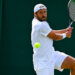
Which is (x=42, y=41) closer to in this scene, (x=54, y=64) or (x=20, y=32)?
(x=54, y=64)

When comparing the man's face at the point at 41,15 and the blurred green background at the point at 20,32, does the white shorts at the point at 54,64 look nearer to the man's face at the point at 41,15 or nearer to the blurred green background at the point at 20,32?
the man's face at the point at 41,15

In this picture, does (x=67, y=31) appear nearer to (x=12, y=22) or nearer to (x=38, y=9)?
(x=38, y=9)

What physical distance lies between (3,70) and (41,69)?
6.75ft

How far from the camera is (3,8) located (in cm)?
738

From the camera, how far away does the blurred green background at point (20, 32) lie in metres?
7.43

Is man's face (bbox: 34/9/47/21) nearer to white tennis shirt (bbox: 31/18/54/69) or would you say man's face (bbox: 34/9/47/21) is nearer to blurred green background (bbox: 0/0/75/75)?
white tennis shirt (bbox: 31/18/54/69)

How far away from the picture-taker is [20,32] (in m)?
7.50

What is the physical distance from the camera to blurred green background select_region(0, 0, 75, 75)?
24.4 feet

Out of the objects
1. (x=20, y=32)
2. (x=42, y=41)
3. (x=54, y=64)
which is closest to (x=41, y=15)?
(x=42, y=41)

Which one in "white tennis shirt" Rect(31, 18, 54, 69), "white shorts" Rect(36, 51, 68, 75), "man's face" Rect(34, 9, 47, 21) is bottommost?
"white shorts" Rect(36, 51, 68, 75)

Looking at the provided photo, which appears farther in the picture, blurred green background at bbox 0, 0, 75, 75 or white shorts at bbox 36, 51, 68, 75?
blurred green background at bbox 0, 0, 75, 75

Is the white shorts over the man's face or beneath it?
beneath

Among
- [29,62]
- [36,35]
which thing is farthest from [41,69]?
[29,62]

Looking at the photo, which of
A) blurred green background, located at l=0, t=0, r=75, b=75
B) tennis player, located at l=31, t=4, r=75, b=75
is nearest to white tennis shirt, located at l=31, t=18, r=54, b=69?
tennis player, located at l=31, t=4, r=75, b=75
